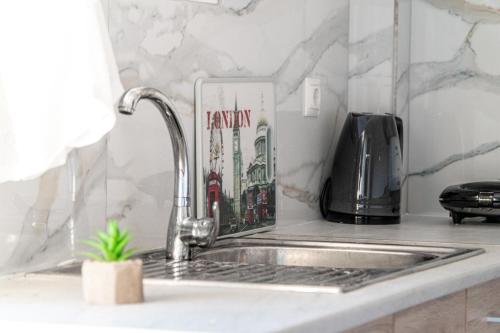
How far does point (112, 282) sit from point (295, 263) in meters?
0.88

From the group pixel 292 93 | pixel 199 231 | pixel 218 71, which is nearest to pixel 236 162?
pixel 218 71

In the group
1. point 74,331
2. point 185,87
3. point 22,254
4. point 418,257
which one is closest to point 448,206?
point 418,257

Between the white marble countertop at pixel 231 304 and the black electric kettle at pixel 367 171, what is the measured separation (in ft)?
2.41

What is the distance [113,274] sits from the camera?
1.33 m

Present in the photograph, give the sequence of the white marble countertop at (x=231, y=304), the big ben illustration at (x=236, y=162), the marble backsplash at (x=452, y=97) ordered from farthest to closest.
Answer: the marble backsplash at (x=452, y=97)
the big ben illustration at (x=236, y=162)
the white marble countertop at (x=231, y=304)

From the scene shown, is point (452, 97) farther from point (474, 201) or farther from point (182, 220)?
point (182, 220)

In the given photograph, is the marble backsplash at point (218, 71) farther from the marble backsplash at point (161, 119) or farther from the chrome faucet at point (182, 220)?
the chrome faucet at point (182, 220)

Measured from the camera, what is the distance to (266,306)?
4.49 ft

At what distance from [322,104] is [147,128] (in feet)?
2.70

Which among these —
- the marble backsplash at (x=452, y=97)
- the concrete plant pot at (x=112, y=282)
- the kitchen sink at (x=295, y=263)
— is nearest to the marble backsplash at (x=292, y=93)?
the marble backsplash at (x=452, y=97)

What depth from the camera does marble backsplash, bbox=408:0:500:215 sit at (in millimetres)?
2932

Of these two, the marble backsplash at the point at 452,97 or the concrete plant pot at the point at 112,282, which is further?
the marble backsplash at the point at 452,97

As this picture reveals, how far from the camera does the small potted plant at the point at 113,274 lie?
1314mm

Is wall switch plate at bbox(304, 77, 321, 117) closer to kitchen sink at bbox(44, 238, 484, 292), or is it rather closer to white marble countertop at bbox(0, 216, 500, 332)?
kitchen sink at bbox(44, 238, 484, 292)
